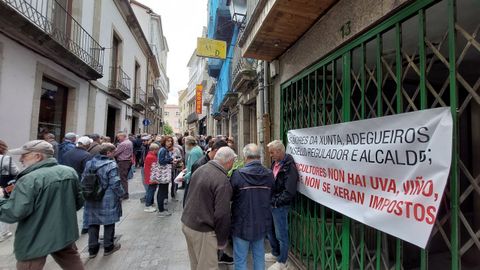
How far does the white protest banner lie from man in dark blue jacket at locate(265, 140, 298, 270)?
0.41m

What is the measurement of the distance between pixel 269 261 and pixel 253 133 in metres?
4.69

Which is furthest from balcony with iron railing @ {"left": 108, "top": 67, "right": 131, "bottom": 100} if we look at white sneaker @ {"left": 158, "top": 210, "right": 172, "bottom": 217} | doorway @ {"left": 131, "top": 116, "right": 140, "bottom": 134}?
white sneaker @ {"left": 158, "top": 210, "right": 172, "bottom": 217}

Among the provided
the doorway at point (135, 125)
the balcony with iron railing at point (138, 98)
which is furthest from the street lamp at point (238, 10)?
the doorway at point (135, 125)

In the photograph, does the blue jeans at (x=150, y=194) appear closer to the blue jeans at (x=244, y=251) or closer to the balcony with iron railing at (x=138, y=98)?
the blue jeans at (x=244, y=251)

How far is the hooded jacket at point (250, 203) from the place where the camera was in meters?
2.83

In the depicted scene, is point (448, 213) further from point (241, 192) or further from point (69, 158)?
point (69, 158)

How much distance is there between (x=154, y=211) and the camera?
6.38m

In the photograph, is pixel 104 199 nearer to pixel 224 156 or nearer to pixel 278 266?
pixel 224 156

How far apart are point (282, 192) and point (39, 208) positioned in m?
2.56

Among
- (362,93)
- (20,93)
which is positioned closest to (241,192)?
(362,93)

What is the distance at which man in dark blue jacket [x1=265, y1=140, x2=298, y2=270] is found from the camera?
11.1 feet

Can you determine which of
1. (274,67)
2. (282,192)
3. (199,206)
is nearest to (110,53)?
(274,67)

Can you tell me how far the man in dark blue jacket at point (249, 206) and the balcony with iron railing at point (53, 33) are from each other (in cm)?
550

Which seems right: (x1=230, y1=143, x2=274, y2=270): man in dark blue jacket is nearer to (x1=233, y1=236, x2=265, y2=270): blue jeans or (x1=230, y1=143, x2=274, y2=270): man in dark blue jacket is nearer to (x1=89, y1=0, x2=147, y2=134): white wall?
(x1=233, y1=236, x2=265, y2=270): blue jeans
